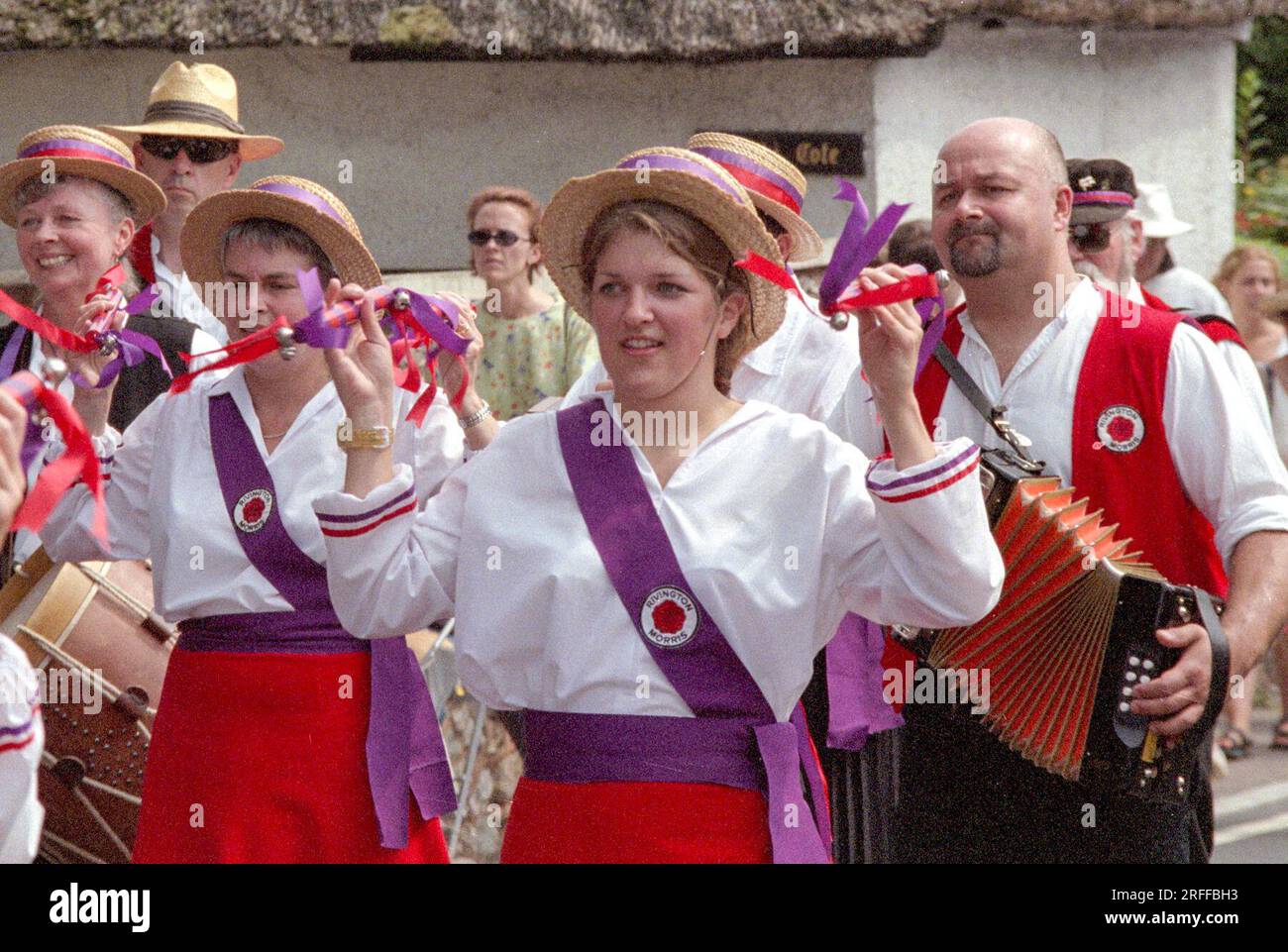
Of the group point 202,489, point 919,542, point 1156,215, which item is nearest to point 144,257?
point 202,489

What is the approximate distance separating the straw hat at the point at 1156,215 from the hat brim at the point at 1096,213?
2096 millimetres

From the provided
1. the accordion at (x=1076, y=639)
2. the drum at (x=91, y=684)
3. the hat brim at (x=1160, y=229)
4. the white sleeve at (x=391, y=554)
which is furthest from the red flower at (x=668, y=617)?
the hat brim at (x=1160, y=229)

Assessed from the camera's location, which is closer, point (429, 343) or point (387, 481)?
point (387, 481)

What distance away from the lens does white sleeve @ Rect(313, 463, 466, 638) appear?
3.49 m

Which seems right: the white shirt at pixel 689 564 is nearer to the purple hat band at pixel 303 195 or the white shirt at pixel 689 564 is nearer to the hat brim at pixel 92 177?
the purple hat band at pixel 303 195

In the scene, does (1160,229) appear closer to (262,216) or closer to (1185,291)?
(1185,291)

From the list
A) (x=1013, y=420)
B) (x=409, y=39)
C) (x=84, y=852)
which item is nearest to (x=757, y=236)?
(x=1013, y=420)

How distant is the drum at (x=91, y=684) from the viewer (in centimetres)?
478

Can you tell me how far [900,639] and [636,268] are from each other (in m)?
1.18

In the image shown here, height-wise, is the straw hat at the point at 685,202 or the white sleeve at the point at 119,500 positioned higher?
the straw hat at the point at 685,202

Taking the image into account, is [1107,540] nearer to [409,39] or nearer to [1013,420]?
[1013,420]

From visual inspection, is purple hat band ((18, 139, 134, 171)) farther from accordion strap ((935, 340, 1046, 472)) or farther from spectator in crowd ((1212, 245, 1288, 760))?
spectator in crowd ((1212, 245, 1288, 760))

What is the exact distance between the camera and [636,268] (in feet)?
11.5

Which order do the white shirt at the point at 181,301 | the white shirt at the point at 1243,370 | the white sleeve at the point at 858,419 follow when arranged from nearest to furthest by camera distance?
the white shirt at the point at 1243,370 → the white sleeve at the point at 858,419 → the white shirt at the point at 181,301
